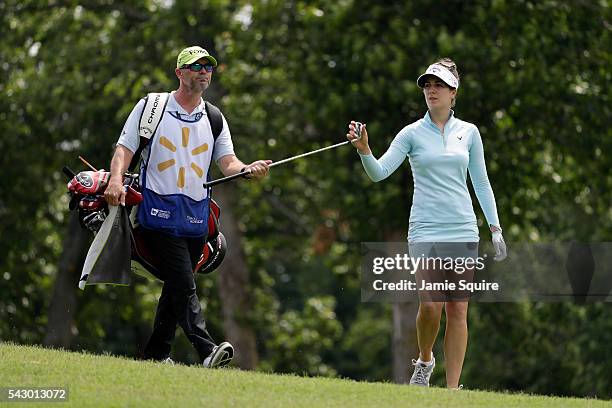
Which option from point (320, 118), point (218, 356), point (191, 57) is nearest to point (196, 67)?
point (191, 57)

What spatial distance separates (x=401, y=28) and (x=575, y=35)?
2.69 m

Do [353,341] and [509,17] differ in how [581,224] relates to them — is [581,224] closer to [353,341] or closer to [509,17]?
[509,17]

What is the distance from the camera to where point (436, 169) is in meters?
8.81

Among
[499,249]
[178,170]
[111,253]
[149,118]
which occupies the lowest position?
[111,253]

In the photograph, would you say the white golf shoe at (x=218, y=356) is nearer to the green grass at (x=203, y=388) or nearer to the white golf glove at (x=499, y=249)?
the green grass at (x=203, y=388)

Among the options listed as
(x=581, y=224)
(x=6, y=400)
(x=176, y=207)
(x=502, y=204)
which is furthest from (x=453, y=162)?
(x=581, y=224)

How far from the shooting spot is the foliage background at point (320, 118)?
18750 mm

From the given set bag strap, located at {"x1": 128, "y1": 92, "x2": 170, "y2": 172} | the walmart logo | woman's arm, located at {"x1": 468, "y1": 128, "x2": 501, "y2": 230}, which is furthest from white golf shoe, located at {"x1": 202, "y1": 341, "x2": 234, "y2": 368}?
woman's arm, located at {"x1": 468, "y1": 128, "x2": 501, "y2": 230}

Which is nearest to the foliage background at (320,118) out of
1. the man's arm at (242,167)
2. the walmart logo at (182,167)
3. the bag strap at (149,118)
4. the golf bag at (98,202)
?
the golf bag at (98,202)

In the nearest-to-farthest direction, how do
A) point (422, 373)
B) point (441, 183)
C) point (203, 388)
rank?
1. point (203, 388)
2. point (441, 183)
3. point (422, 373)

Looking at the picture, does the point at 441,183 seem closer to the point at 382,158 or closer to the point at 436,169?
the point at 436,169

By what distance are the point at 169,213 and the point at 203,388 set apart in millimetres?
1402

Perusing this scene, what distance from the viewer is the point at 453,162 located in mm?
8812

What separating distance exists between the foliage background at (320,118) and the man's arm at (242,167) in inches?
239
